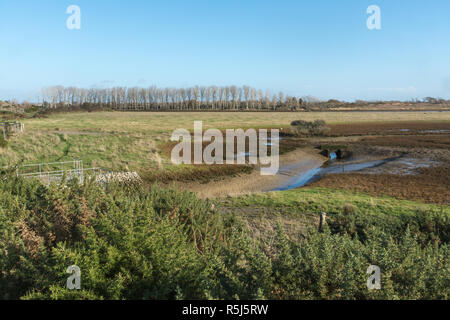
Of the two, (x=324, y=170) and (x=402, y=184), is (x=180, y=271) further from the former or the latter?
(x=324, y=170)

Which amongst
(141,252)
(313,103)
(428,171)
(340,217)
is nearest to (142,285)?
(141,252)

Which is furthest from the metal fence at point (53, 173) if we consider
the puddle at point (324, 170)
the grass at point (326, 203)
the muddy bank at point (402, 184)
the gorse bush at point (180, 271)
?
the muddy bank at point (402, 184)

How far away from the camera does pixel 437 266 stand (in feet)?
16.2

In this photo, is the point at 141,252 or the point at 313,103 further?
the point at 313,103

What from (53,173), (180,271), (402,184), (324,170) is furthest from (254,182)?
(180,271)

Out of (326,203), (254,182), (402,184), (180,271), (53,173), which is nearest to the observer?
(180,271)

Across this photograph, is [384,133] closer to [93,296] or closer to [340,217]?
[340,217]

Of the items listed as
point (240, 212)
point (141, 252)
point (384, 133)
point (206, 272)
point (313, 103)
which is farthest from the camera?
point (313, 103)

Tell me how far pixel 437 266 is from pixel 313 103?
164693 millimetres

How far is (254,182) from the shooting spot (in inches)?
908

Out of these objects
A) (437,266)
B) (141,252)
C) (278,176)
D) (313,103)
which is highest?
(313,103)

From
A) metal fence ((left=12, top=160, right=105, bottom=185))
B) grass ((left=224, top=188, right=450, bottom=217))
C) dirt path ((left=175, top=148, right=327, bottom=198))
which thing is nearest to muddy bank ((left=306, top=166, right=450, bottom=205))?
grass ((left=224, top=188, right=450, bottom=217))

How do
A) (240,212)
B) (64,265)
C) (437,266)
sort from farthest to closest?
(240,212) → (437,266) → (64,265)

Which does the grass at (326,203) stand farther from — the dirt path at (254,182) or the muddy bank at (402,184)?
the dirt path at (254,182)
